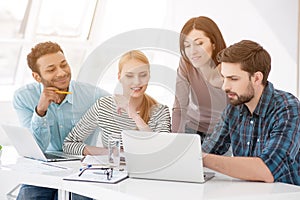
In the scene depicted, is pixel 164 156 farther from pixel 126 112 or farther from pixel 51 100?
pixel 51 100

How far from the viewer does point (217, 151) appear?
2.52 meters

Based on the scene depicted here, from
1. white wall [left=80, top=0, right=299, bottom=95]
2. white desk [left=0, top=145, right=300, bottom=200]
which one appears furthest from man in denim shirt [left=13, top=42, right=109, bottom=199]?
white wall [left=80, top=0, right=299, bottom=95]

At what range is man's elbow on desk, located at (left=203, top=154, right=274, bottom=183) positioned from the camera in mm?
2166

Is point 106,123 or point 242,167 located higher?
point 106,123

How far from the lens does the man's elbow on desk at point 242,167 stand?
2166 millimetres

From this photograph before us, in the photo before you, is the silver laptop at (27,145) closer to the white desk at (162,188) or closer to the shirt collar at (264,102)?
the white desk at (162,188)

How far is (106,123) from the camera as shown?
9.06 feet

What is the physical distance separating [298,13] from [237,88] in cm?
209

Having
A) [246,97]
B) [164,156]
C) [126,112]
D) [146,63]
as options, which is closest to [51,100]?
[126,112]

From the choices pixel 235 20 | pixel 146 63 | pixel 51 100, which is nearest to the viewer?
pixel 146 63

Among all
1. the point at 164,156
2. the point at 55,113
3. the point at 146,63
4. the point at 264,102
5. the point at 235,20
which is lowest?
the point at 164,156

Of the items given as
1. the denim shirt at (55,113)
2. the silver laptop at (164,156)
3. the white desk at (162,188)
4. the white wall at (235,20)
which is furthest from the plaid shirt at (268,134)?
the white wall at (235,20)

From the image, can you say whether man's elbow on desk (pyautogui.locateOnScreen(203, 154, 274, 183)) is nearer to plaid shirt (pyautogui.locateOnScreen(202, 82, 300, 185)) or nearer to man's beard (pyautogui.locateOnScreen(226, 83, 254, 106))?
plaid shirt (pyautogui.locateOnScreen(202, 82, 300, 185))

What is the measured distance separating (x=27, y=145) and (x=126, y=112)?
0.48 metres
